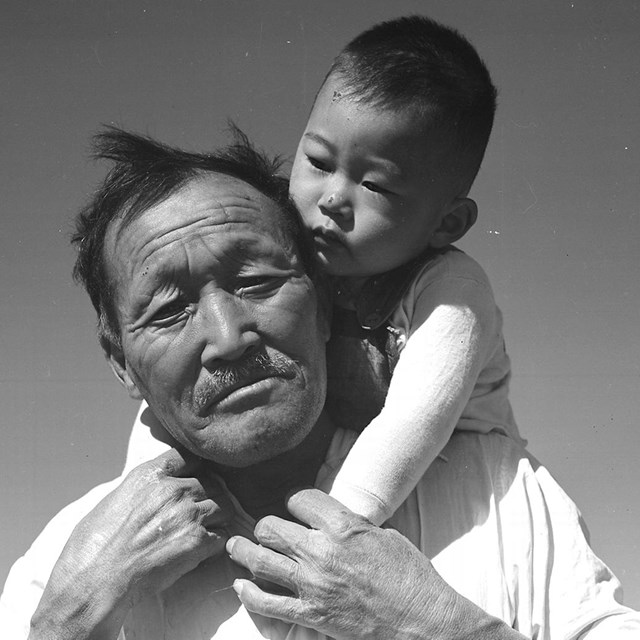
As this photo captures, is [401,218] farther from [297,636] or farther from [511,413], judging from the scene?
[297,636]

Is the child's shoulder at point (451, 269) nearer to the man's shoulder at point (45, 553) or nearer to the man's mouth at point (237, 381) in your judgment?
the man's mouth at point (237, 381)

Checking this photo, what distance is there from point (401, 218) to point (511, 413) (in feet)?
1.75

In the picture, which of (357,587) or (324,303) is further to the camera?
(324,303)

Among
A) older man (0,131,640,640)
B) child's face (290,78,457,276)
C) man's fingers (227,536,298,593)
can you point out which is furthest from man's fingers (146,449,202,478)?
child's face (290,78,457,276)

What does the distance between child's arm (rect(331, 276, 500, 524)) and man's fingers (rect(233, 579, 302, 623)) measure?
20 centimetres

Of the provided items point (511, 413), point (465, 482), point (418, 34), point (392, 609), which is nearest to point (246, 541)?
point (392, 609)

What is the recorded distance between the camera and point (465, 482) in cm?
213

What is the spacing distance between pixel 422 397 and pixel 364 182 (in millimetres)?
456

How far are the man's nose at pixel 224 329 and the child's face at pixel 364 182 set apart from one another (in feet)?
0.89

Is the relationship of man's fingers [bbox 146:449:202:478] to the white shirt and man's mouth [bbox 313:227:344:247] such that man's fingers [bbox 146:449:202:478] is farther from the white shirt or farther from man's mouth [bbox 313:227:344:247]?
man's mouth [bbox 313:227:344:247]

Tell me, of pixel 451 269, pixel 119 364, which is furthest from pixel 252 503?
pixel 451 269

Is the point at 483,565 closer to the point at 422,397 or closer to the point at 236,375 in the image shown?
the point at 422,397

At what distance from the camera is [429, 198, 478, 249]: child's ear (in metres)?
2.23

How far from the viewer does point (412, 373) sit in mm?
2002
